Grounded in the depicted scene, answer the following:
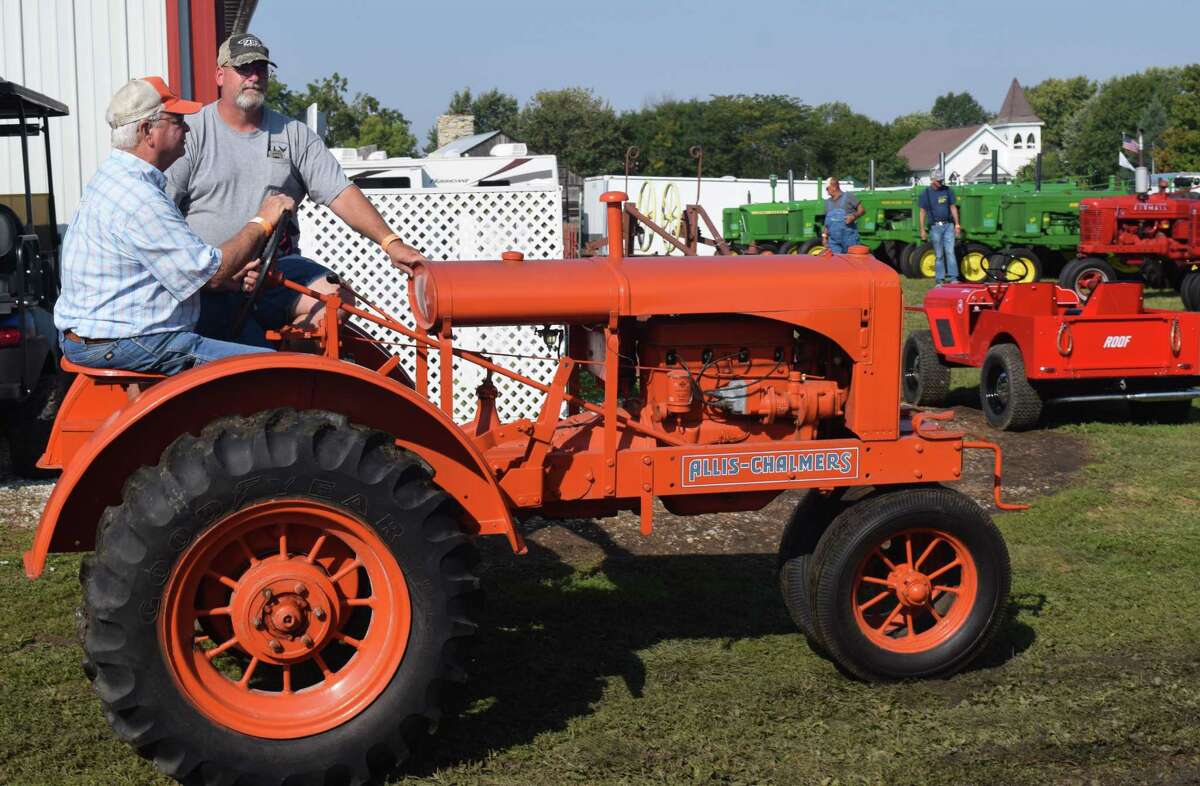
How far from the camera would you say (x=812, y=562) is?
4.48 meters

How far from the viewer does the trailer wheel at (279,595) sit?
3445 mm

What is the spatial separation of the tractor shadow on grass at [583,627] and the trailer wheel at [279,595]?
26 centimetres

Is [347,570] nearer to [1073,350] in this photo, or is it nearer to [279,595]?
[279,595]

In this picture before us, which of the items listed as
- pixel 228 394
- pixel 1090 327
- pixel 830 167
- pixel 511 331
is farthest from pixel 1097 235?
pixel 830 167

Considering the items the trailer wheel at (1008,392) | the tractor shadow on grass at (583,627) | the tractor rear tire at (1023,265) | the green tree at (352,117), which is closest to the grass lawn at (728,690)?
the tractor shadow on grass at (583,627)

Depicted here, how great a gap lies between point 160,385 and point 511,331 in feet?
18.5

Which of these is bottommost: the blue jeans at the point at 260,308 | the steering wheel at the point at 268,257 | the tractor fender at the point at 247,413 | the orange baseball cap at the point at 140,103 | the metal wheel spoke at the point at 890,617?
the metal wheel spoke at the point at 890,617

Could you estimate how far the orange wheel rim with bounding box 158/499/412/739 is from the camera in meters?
3.57

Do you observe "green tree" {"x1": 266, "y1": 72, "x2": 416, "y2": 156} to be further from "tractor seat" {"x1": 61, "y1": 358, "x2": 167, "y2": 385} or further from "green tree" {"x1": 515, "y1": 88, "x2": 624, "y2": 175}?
"tractor seat" {"x1": 61, "y1": 358, "x2": 167, "y2": 385}

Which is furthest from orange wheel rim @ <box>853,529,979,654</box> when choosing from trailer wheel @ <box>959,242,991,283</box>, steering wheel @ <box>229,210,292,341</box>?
trailer wheel @ <box>959,242,991,283</box>

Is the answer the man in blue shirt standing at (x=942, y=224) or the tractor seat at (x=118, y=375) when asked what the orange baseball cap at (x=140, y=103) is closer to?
the tractor seat at (x=118, y=375)

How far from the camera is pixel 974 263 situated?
2409 cm

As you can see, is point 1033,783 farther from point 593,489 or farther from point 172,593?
point 172,593

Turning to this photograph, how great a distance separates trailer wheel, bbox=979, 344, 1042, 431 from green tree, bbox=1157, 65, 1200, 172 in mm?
58518
